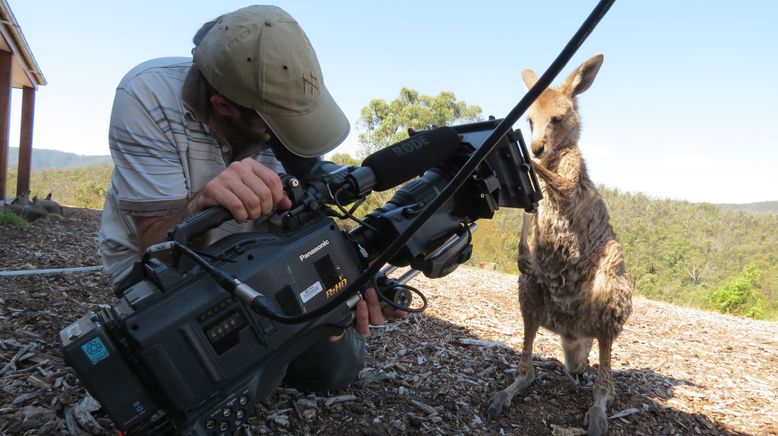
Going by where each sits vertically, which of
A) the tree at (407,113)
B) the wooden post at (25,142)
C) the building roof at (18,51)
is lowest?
the tree at (407,113)

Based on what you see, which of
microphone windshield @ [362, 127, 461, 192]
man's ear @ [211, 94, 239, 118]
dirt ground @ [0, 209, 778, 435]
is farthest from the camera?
dirt ground @ [0, 209, 778, 435]

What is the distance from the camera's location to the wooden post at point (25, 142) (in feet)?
37.2

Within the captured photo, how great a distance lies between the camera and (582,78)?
14.0 ft

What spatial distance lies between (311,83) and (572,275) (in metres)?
2.55

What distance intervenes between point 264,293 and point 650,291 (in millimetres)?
32486

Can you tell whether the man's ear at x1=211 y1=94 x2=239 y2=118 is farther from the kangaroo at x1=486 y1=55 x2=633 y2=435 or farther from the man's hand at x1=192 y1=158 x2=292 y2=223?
the kangaroo at x1=486 y1=55 x2=633 y2=435

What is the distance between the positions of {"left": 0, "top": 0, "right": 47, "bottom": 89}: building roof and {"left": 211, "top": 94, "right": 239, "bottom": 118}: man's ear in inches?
387

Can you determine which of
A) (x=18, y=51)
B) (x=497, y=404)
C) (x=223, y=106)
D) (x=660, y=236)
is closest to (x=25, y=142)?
(x=18, y=51)

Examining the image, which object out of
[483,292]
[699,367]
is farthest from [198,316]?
[483,292]

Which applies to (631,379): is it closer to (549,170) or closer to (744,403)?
(744,403)

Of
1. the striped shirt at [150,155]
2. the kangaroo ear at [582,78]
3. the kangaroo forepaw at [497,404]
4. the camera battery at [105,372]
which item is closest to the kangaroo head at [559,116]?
the kangaroo ear at [582,78]

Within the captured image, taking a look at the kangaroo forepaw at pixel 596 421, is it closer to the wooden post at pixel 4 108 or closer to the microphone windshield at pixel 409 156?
the microphone windshield at pixel 409 156

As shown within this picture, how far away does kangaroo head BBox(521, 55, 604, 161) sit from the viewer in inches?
159

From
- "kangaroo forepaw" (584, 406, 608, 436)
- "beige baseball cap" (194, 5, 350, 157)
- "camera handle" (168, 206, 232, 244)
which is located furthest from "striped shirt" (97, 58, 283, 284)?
"kangaroo forepaw" (584, 406, 608, 436)
